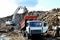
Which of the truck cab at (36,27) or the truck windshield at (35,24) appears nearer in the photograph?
the truck cab at (36,27)

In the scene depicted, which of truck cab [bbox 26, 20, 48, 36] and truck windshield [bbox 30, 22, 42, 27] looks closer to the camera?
truck cab [bbox 26, 20, 48, 36]

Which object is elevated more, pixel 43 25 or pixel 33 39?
pixel 43 25

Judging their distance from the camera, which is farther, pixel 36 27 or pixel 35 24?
pixel 35 24

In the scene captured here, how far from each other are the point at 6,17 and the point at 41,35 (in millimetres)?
35909

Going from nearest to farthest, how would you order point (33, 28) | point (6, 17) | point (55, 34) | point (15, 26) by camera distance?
point (33, 28), point (55, 34), point (15, 26), point (6, 17)

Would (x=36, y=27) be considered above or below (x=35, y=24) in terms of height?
below

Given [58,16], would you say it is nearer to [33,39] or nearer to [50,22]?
[50,22]

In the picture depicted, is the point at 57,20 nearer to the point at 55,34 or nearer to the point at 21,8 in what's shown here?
the point at 55,34

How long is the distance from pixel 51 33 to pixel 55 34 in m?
1.04

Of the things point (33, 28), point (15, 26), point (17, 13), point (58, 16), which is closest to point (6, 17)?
point (17, 13)

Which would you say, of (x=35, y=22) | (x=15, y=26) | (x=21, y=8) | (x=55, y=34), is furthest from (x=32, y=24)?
(x=21, y=8)

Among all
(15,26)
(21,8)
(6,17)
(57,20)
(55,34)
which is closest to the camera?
(55,34)

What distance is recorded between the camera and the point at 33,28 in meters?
21.9

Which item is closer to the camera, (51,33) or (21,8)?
(51,33)
